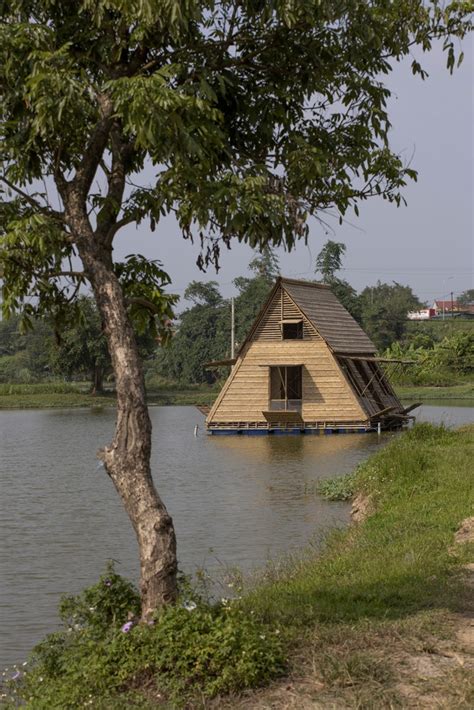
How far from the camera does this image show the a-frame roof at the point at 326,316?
142 ft

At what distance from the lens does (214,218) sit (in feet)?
27.3

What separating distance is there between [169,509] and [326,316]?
78.3 ft

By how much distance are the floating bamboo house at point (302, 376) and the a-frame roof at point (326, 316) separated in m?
0.06

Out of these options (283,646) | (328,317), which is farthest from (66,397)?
(283,646)

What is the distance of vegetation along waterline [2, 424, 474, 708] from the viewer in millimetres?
7121

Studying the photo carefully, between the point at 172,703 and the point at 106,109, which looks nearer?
the point at 172,703

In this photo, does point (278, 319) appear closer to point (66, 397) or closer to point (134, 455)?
point (134, 455)

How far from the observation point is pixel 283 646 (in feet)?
25.7

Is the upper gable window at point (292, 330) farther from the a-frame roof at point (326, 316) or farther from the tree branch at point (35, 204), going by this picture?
the tree branch at point (35, 204)

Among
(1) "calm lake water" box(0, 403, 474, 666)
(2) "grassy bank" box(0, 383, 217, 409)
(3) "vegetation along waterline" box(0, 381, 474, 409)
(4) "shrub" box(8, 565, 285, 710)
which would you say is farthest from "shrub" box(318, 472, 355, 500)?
(2) "grassy bank" box(0, 383, 217, 409)

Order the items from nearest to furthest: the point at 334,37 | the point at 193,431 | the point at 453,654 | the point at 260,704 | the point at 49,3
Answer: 1. the point at 260,704
2. the point at 453,654
3. the point at 49,3
4. the point at 334,37
5. the point at 193,431

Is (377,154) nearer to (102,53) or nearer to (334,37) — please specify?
(334,37)

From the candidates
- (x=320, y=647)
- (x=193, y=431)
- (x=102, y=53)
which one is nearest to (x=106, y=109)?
(x=102, y=53)

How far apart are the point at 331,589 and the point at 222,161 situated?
14.0 feet
